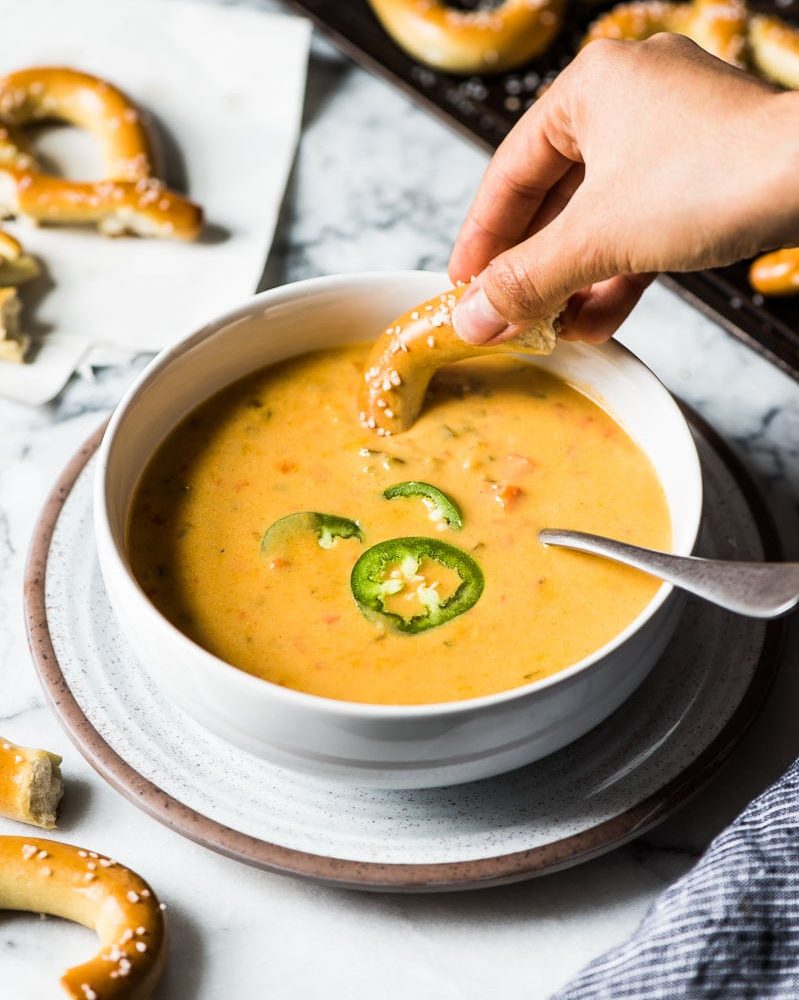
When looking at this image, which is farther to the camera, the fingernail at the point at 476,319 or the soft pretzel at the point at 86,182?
the soft pretzel at the point at 86,182

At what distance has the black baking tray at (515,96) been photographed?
8.50 ft

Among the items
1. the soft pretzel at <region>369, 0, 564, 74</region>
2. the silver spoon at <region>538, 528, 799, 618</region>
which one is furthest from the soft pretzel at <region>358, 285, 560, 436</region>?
the soft pretzel at <region>369, 0, 564, 74</region>

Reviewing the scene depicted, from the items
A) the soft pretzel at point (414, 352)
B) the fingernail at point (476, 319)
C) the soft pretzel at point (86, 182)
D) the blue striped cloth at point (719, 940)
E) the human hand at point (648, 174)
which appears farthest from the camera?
the soft pretzel at point (86, 182)

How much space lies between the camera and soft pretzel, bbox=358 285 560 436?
2.03 metres

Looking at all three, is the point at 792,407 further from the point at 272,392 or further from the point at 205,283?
the point at 205,283

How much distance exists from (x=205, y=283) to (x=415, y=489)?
97 centimetres

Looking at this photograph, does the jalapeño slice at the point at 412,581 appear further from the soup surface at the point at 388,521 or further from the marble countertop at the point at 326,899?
the marble countertop at the point at 326,899

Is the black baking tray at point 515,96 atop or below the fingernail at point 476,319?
below

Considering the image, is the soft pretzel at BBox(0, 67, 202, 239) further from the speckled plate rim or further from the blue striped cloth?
the blue striped cloth

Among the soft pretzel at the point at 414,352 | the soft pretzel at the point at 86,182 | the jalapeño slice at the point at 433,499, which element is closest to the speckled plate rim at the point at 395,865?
the jalapeño slice at the point at 433,499

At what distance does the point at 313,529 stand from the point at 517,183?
66 centimetres

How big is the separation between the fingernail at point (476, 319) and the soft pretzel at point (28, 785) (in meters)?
0.87

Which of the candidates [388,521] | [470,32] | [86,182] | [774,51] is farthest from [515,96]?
[388,521]

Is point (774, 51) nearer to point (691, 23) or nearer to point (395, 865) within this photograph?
point (691, 23)
